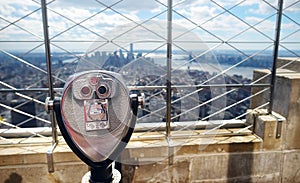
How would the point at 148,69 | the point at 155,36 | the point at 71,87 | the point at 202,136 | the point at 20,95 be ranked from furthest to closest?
the point at 202,136, the point at 20,95, the point at 155,36, the point at 148,69, the point at 71,87

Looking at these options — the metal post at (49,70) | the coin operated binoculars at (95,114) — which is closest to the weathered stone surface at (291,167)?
the coin operated binoculars at (95,114)

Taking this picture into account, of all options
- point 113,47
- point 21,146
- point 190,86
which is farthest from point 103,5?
point 21,146

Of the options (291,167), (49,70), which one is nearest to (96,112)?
(49,70)

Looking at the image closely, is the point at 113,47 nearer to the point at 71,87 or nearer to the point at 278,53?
the point at 71,87

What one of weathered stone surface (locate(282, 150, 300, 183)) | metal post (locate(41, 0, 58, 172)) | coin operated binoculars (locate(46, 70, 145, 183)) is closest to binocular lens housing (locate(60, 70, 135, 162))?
coin operated binoculars (locate(46, 70, 145, 183))

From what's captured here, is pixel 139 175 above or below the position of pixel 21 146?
below

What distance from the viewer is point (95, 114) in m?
0.96

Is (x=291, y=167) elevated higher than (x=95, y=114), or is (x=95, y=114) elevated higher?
(x=95, y=114)

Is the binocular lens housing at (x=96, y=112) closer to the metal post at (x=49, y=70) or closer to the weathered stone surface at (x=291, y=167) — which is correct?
the metal post at (x=49, y=70)

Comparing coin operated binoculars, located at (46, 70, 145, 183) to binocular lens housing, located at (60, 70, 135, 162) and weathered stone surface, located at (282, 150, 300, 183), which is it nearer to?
binocular lens housing, located at (60, 70, 135, 162)

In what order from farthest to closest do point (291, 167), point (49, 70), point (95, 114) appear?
point (291, 167), point (49, 70), point (95, 114)

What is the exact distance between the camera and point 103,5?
1585 millimetres

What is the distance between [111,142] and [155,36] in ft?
2.60

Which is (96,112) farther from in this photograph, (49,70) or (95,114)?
(49,70)
